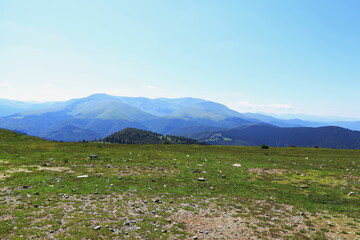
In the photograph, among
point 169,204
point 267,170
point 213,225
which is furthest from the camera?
point 267,170

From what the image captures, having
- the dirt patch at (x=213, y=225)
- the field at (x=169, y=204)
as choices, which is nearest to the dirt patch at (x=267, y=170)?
the field at (x=169, y=204)

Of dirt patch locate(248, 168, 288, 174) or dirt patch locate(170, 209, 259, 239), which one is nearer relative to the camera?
dirt patch locate(170, 209, 259, 239)

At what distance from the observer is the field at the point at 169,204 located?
12.8m

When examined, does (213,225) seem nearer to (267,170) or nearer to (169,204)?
(169,204)

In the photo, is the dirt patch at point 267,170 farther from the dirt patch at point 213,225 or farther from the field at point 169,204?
the dirt patch at point 213,225

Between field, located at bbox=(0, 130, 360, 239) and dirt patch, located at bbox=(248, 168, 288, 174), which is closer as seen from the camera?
field, located at bbox=(0, 130, 360, 239)

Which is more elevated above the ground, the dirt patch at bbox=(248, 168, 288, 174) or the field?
the dirt patch at bbox=(248, 168, 288, 174)

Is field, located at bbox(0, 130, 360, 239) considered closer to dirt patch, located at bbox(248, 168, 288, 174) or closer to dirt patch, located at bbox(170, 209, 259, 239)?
dirt patch, located at bbox(170, 209, 259, 239)

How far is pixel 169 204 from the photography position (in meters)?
17.5

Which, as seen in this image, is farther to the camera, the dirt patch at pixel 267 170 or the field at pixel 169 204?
the dirt patch at pixel 267 170

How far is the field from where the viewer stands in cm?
1284

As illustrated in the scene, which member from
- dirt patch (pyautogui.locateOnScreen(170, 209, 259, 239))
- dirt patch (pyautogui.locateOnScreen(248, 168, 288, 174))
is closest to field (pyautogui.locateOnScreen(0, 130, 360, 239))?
dirt patch (pyautogui.locateOnScreen(170, 209, 259, 239))

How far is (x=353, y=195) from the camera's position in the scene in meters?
21.7

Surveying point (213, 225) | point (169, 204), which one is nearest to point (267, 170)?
point (169, 204)
